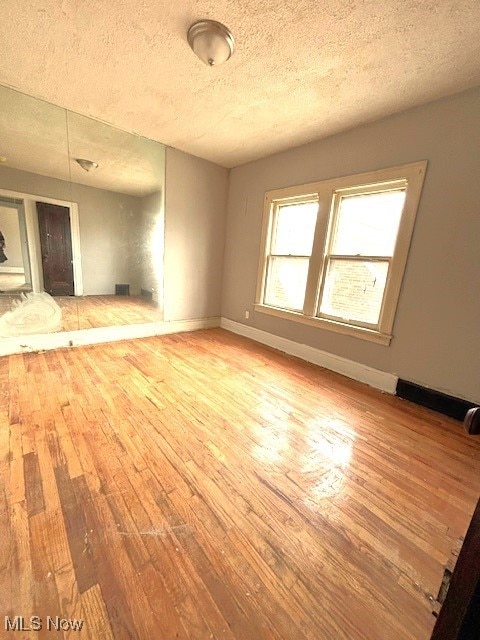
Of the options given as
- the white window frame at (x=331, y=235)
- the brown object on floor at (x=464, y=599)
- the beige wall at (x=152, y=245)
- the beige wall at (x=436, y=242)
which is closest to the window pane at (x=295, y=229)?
the white window frame at (x=331, y=235)

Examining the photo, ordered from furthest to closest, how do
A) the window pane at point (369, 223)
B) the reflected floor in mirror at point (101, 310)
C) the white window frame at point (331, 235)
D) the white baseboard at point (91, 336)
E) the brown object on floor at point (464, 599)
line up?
the reflected floor in mirror at point (101, 310) → the white baseboard at point (91, 336) → the window pane at point (369, 223) → the white window frame at point (331, 235) → the brown object on floor at point (464, 599)

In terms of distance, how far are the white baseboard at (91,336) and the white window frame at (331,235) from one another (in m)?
1.31

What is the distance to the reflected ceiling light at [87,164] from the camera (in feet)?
10.0

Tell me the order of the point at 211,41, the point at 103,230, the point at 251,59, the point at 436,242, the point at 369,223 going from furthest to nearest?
the point at 103,230 < the point at 369,223 < the point at 436,242 < the point at 251,59 < the point at 211,41

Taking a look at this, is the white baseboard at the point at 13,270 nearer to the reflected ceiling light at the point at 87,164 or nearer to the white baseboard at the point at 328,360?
the reflected ceiling light at the point at 87,164

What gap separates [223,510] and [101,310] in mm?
3182

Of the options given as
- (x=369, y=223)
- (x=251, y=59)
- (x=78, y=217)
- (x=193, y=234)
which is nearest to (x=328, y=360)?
(x=369, y=223)

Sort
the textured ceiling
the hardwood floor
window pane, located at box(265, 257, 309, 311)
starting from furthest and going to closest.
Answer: window pane, located at box(265, 257, 309, 311) < the textured ceiling < the hardwood floor

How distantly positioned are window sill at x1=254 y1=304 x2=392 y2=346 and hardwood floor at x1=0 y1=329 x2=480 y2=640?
67cm

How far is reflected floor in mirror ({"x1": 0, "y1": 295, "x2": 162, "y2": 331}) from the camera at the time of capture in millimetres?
3260

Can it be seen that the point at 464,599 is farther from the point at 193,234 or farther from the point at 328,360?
the point at 193,234

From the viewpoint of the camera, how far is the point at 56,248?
3148mm

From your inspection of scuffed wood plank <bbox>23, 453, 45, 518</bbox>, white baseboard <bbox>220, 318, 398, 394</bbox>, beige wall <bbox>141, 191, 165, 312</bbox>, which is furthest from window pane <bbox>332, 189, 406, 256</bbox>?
scuffed wood plank <bbox>23, 453, 45, 518</bbox>

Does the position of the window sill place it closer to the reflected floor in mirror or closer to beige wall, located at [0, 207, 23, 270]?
the reflected floor in mirror
